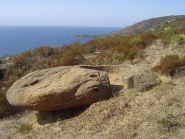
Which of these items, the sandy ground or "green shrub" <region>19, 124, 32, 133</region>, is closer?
the sandy ground

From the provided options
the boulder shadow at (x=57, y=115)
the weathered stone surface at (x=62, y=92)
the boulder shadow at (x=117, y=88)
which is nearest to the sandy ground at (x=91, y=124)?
the boulder shadow at (x=57, y=115)

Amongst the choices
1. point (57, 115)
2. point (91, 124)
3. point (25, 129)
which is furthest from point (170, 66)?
point (25, 129)

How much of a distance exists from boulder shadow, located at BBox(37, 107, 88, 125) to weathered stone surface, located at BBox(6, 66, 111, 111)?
0.34 m

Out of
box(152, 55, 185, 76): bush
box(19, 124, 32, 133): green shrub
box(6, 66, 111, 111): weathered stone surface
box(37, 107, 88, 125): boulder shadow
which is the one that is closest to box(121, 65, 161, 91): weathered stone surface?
box(6, 66, 111, 111): weathered stone surface

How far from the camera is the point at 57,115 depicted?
502 cm

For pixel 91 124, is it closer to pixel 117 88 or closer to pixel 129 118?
pixel 129 118

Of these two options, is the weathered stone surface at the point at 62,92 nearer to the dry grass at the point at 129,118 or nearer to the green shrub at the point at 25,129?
the dry grass at the point at 129,118

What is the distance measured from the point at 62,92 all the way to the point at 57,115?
1.18 meters

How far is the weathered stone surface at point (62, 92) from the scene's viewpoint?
14.3ft

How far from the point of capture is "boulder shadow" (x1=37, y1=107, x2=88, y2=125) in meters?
4.84

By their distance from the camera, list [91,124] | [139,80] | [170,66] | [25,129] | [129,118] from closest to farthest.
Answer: [129,118] → [91,124] → [25,129] → [139,80] → [170,66]

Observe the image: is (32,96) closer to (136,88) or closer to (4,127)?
(4,127)

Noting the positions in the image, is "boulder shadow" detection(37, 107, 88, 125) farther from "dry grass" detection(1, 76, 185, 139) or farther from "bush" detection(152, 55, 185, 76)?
"bush" detection(152, 55, 185, 76)

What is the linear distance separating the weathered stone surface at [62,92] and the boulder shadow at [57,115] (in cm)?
34
